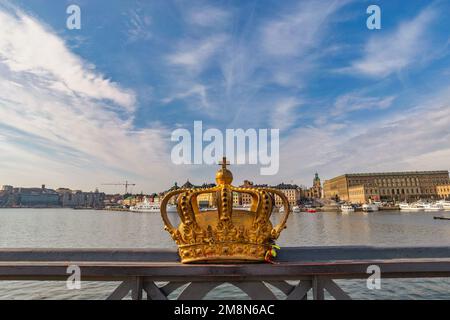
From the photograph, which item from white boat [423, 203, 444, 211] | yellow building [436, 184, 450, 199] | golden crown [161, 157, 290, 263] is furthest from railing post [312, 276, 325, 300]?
yellow building [436, 184, 450, 199]

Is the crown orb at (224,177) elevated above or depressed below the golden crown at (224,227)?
above

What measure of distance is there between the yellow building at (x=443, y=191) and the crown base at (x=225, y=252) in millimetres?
138028

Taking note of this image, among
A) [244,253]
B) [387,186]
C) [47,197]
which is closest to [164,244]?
[244,253]

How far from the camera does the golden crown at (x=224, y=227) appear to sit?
335 cm

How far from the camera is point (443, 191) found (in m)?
111

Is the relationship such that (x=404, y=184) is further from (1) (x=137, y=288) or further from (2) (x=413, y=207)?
(1) (x=137, y=288)

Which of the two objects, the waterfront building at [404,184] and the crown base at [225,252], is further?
the waterfront building at [404,184]

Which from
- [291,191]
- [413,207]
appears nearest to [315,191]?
[291,191]

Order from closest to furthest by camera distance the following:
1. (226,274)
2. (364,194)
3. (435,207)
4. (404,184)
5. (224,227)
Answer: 1. (226,274)
2. (224,227)
3. (435,207)
4. (364,194)
5. (404,184)

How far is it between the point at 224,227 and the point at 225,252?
317mm

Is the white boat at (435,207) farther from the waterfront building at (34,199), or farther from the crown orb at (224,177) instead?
the waterfront building at (34,199)

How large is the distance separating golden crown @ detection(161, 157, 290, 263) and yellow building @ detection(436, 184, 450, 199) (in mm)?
137811

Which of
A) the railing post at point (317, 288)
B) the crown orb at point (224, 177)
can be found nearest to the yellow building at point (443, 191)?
the crown orb at point (224, 177)
